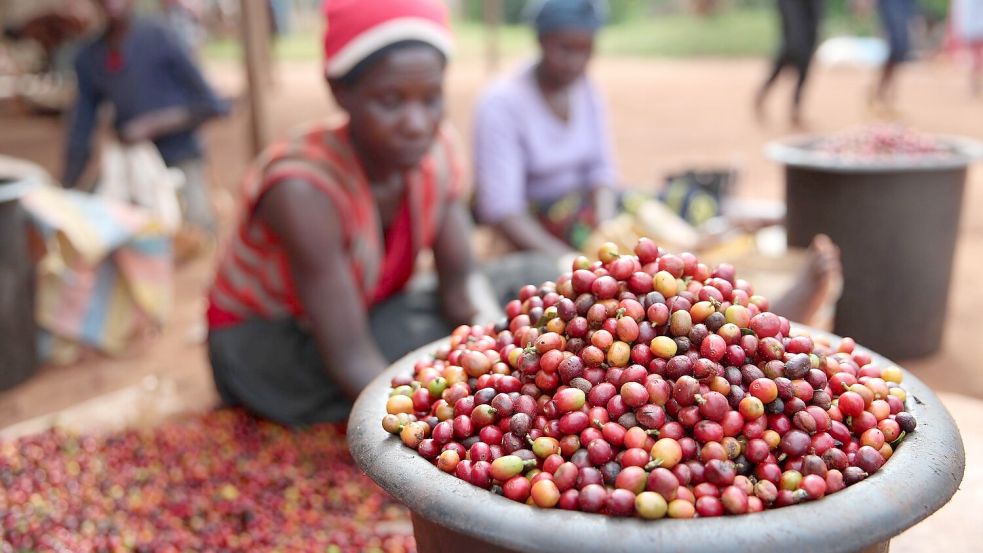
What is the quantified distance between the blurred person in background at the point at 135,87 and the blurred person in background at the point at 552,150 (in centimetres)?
238

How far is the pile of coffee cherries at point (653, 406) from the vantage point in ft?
4.15

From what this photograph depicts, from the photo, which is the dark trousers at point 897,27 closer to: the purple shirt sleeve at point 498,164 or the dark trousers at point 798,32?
the dark trousers at point 798,32

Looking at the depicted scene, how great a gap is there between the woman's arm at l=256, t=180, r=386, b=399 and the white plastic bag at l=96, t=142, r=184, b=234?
9.24 ft

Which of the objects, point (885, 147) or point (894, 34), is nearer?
point (885, 147)

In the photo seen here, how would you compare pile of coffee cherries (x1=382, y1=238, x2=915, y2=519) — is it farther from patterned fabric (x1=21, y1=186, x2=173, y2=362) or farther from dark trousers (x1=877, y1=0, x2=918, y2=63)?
dark trousers (x1=877, y1=0, x2=918, y2=63)

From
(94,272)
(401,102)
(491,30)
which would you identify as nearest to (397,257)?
(401,102)

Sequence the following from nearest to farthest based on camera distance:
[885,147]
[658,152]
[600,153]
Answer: [885,147] → [600,153] → [658,152]

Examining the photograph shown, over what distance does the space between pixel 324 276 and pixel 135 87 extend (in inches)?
136

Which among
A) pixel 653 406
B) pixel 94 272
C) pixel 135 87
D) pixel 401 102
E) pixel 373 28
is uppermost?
pixel 373 28

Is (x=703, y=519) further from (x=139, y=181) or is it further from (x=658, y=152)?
(x=658, y=152)

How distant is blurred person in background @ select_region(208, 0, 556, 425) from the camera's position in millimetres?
2646

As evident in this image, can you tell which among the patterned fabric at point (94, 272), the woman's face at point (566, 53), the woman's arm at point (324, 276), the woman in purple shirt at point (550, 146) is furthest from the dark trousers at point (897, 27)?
the woman's arm at point (324, 276)

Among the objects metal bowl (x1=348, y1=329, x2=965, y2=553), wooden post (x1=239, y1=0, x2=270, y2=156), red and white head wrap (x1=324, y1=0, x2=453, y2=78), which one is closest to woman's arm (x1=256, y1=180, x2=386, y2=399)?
red and white head wrap (x1=324, y1=0, x2=453, y2=78)

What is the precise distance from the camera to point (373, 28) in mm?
2619
